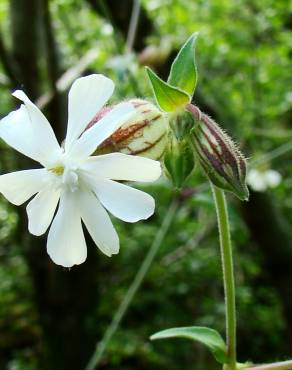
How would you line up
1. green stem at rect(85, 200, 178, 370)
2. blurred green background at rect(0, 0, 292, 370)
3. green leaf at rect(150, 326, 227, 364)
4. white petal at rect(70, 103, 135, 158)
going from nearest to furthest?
white petal at rect(70, 103, 135, 158) → green leaf at rect(150, 326, 227, 364) → green stem at rect(85, 200, 178, 370) → blurred green background at rect(0, 0, 292, 370)

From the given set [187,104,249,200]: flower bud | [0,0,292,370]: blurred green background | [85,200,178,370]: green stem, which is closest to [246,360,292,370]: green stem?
[187,104,249,200]: flower bud

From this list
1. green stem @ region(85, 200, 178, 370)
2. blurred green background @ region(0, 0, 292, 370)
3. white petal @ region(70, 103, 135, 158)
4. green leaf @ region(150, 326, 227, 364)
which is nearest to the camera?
white petal @ region(70, 103, 135, 158)

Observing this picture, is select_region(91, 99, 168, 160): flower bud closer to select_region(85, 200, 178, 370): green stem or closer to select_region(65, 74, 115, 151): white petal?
select_region(65, 74, 115, 151): white petal

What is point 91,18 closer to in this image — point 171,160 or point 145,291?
point 145,291

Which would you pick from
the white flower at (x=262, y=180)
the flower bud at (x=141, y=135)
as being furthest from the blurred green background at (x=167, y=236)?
the flower bud at (x=141, y=135)

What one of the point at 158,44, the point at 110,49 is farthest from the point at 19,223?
the point at 158,44
